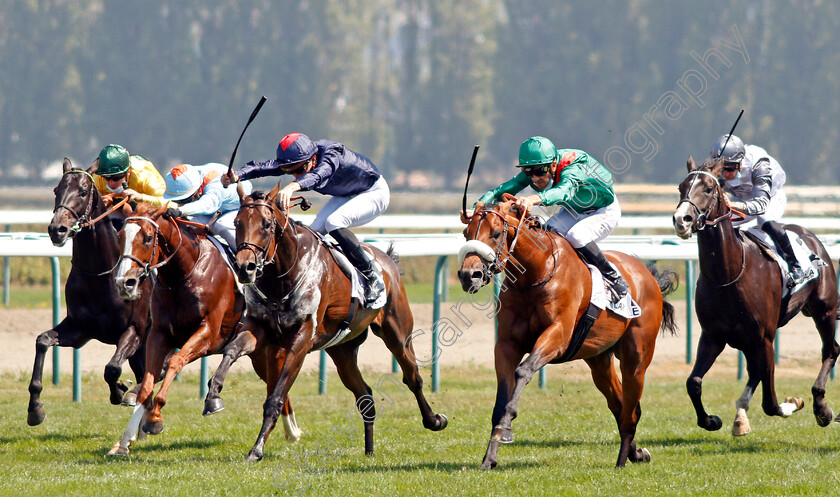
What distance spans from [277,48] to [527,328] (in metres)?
37.3

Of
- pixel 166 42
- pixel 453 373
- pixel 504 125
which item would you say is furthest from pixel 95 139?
pixel 453 373

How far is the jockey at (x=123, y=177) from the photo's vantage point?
7.07 m

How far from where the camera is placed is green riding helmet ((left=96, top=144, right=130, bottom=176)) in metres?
7.06

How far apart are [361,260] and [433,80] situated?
37985 mm

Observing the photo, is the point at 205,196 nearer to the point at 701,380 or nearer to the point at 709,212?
the point at 709,212

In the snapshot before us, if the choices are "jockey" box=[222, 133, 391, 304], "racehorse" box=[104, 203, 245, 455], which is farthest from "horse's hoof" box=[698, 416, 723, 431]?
"racehorse" box=[104, 203, 245, 455]

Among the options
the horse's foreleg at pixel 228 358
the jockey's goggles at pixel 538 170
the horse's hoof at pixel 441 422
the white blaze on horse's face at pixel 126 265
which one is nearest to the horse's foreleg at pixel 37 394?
the white blaze on horse's face at pixel 126 265

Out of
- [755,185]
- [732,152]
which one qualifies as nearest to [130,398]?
[732,152]

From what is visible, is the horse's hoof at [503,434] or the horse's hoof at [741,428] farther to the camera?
the horse's hoof at [741,428]

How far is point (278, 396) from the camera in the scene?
6.01 meters

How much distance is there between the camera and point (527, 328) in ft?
19.5

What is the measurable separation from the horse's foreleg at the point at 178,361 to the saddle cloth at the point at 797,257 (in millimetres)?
3498

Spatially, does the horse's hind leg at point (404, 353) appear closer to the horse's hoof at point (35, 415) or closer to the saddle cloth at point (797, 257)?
the horse's hoof at point (35, 415)

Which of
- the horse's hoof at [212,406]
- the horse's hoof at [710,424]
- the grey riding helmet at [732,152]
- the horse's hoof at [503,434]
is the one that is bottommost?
the horse's hoof at [710,424]
